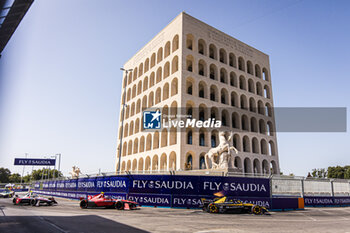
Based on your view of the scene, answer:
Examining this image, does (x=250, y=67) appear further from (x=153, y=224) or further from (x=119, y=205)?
(x=153, y=224)

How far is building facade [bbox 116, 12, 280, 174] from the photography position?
3978cm

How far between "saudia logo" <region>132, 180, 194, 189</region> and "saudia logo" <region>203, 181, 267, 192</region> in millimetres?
1389

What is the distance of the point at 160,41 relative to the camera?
47938 millimetres

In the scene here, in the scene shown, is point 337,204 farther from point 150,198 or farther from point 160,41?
point 160,41

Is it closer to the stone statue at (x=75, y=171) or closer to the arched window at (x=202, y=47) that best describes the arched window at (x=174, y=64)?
the arched window at (x=202, y=47)

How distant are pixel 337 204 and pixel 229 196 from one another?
1283cm

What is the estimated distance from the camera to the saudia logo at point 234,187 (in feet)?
59.0

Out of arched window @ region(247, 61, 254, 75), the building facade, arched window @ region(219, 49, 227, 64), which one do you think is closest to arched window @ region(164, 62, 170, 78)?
the building facade

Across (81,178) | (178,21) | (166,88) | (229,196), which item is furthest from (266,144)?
(81,178)

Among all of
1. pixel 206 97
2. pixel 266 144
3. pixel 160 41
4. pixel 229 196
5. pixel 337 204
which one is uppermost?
pixel 160 41

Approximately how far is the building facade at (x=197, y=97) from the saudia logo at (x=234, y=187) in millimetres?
17280

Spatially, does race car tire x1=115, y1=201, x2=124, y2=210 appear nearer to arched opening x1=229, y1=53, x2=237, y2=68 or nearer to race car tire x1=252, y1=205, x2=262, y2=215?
race car tire x1=252, y1=205, x2=262, y2=215

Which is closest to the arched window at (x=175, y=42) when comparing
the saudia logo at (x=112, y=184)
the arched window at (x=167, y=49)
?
the arched window at (x=167, y=49)

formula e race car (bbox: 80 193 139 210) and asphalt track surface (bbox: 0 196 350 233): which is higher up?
asphalt track surface (bbox: 0 196 350 233)
